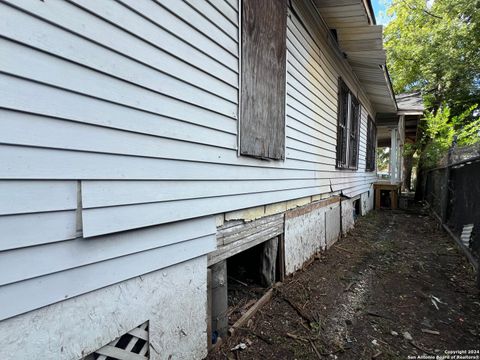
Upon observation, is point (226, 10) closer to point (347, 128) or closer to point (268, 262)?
point (268, 262)

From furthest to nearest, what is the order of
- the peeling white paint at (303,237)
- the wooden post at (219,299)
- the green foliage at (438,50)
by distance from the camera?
the green foliage at (438,50) < the peeling white paint at (303,237) < the wooden post at (219,299)

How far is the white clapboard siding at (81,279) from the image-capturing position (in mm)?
1299

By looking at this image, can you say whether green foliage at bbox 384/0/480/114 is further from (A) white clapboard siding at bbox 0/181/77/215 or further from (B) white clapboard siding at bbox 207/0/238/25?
(A) white clapboard siding at bbox 0/181/77/215

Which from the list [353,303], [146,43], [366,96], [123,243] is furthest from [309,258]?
[366,96]

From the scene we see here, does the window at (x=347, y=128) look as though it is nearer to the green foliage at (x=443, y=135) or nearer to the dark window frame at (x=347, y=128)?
the dark window frame at (x=347, y=128)

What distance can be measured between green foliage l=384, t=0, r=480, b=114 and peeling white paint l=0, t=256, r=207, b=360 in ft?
62.8

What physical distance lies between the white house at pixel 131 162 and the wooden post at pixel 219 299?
0.05 m

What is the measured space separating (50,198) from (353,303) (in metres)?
3.48

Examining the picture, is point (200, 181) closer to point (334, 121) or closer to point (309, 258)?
point (309, 258)

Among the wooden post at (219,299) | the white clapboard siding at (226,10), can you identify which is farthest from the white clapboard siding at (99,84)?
the wooden post at (219,299)

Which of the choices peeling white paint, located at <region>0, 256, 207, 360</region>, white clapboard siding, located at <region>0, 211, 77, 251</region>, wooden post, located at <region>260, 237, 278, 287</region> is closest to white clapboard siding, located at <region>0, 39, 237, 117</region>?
white clapboard siding, located at <region>0, 211, 77, 251</region>

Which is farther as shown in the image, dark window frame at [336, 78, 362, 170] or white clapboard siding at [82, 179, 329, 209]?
dark window frame at [336, 78, 362, 170]

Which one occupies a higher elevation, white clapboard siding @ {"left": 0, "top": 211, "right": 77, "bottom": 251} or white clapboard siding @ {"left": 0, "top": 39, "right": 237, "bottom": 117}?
white clapboard siding @ {"left": 0, "top": 39, "right": 237, "bottom": 117}

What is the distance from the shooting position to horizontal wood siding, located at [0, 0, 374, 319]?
1.29m
